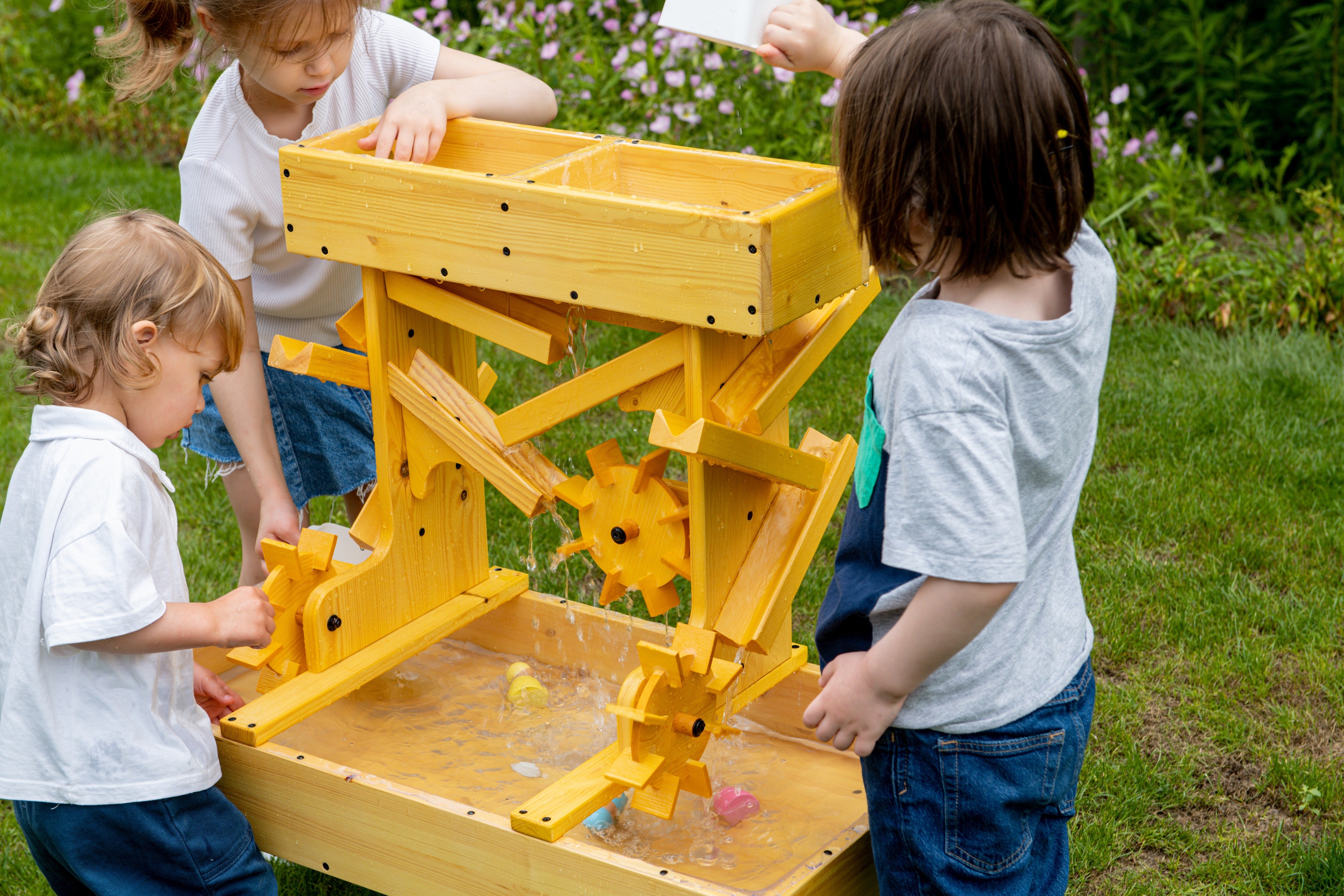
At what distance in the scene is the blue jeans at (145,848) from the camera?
6.17 feet

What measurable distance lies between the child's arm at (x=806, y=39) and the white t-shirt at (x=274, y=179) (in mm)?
771

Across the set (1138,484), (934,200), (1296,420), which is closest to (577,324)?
(934,200)

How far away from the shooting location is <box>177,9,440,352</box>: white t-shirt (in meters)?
2.37

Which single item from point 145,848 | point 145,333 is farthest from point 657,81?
point 145,848

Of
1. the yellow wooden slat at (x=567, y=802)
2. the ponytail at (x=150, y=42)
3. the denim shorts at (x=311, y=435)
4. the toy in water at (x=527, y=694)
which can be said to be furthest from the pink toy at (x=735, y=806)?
the ponytail at (x=150, y=42)

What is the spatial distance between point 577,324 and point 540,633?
70cm

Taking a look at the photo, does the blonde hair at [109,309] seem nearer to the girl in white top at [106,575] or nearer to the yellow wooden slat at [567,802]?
the girl in white top at [106,575]

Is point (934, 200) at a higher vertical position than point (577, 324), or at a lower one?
higher

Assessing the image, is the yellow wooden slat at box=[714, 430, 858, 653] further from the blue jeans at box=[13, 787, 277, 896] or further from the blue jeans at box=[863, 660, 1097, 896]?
the blue jeans at box=[13, 787, 277, 896]

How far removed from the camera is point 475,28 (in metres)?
6.22

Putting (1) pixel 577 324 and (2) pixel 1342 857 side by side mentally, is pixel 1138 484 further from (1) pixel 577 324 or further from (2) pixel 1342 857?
(1) pixel 577 324

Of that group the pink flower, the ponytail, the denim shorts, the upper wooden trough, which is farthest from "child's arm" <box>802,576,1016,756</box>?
the pink flower

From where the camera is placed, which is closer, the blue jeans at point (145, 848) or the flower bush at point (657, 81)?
the blue jeans at point (145, 848)

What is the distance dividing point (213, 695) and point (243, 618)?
1.29 ft
